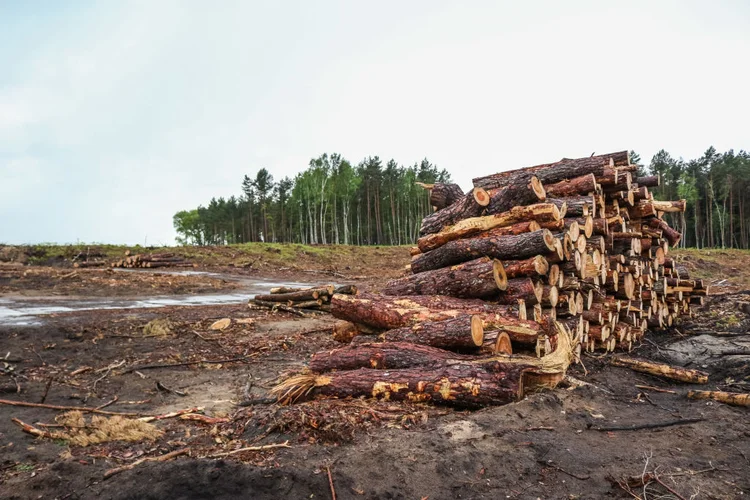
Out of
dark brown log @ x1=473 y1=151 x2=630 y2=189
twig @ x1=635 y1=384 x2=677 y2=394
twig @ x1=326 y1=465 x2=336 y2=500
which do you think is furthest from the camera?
dark brown log @ x1=473 y1=151 x2=630 y2=189

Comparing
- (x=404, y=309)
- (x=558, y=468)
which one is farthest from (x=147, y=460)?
(x=404, y=309)

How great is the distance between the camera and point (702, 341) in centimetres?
789

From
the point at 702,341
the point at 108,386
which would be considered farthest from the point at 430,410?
the point at 702,341

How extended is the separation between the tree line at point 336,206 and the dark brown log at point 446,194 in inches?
1451

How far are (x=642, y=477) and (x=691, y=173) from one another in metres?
65.1

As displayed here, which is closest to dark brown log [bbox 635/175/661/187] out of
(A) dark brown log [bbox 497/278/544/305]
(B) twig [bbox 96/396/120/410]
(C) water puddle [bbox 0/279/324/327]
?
(A) dark brown log [bbox 497/278/544/305]

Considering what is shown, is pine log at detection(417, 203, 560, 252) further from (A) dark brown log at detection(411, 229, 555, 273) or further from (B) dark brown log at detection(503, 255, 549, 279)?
(B) dark brown log at detection(503, 255, 549, 279)

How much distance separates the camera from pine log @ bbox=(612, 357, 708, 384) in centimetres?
593

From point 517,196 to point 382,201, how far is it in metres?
47.5

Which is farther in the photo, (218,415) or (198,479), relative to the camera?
(218,415)

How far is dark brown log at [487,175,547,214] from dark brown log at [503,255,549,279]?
1238 mm

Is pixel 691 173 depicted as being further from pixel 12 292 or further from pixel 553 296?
pixel 12 292

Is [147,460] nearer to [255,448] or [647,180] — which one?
[255,448]

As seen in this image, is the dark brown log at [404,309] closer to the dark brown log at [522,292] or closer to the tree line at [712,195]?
the dark brown log at [522,292]
